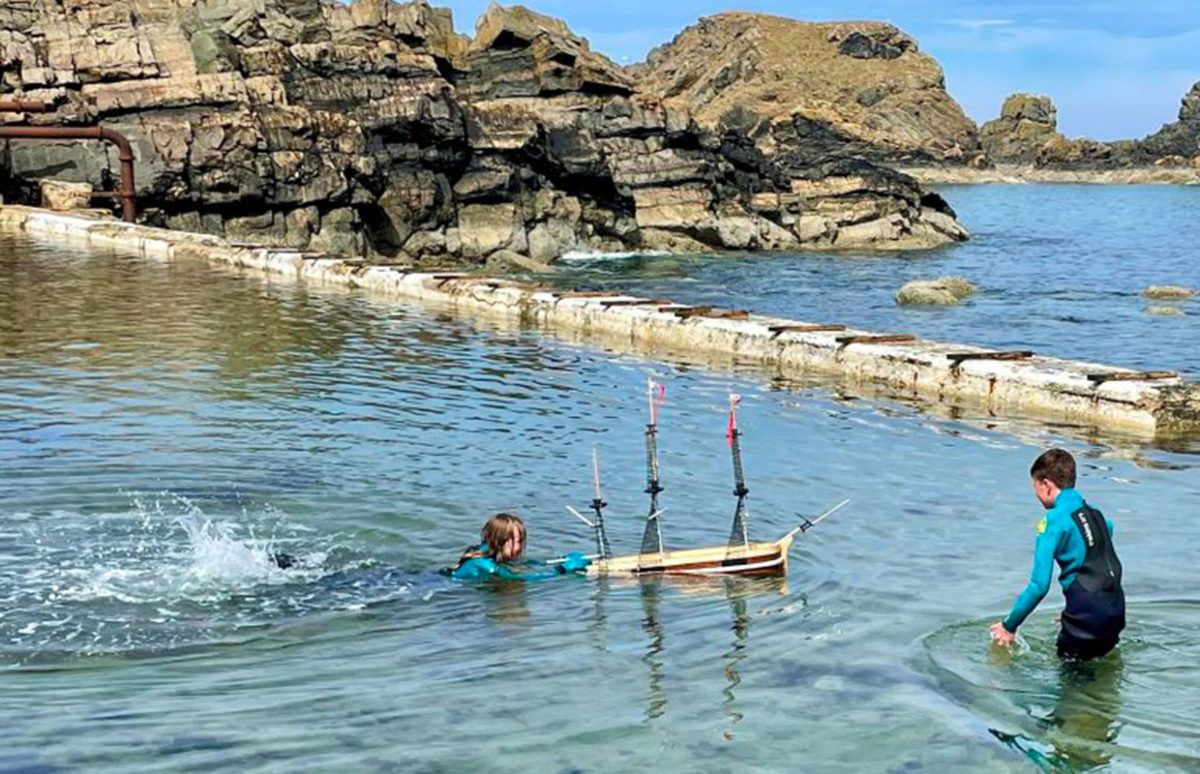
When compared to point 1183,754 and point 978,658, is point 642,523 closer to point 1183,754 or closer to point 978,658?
point 978,658

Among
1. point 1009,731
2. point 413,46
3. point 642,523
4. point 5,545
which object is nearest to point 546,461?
point 642,523

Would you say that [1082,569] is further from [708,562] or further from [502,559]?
[502,559]

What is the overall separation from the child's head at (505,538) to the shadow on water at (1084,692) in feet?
8.57

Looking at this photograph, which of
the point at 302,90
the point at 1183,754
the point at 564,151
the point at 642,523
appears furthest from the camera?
the point at 564,151

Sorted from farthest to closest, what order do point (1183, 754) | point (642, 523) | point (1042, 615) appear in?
point (642, 523) → point (1042, 615) → point (1183, 754)

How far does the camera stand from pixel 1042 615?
27.2 feet

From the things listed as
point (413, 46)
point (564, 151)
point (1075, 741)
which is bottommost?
point (1075, 741)

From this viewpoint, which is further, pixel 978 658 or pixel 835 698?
pixel 978 658

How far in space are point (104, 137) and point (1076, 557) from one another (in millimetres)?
36309

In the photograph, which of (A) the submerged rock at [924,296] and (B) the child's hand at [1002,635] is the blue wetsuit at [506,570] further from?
(A) the submerged rock at [924,296]

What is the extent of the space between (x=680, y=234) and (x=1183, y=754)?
171ft

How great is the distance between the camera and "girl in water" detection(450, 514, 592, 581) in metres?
8.93

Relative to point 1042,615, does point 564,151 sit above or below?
above

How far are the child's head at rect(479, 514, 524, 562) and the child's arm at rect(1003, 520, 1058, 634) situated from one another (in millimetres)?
3186
